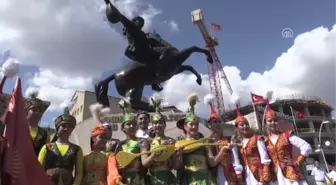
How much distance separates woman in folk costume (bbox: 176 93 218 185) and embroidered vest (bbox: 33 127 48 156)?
1706mm

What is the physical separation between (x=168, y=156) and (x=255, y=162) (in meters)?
1.30

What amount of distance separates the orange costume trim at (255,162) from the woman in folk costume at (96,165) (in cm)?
190

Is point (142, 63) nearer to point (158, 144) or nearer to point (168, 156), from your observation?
point (158, 144)

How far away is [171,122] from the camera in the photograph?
1079 centimetres

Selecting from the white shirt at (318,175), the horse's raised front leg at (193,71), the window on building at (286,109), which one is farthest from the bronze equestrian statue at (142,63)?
the window on building at (286,109)

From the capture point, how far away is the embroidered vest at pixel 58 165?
3.62 metres

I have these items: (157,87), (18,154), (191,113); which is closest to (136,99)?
(157,87)

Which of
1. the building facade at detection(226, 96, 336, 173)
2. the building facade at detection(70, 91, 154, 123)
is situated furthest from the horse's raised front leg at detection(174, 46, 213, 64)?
the building facade at detection(226, 96, 336, 173)

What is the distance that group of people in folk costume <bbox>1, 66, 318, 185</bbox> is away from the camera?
12.5 feet

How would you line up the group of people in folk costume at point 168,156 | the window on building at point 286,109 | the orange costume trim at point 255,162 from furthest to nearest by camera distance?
the window on building at point 286,109 < the orange costume trim at point 255,162 < the group of people in folk costume at point 168,156

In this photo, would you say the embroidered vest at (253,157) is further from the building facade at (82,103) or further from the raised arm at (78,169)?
the building facade at (82,103)

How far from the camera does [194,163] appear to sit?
417 cm

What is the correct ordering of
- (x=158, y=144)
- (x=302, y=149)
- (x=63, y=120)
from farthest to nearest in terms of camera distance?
(x=302, y=149) → (x=158, y=144) → (x=63, y=120)

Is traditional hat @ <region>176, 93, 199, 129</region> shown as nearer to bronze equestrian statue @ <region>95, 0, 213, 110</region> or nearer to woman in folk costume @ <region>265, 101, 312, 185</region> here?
woman in folk costume @ <region>265, 101, 312, 185</region>
